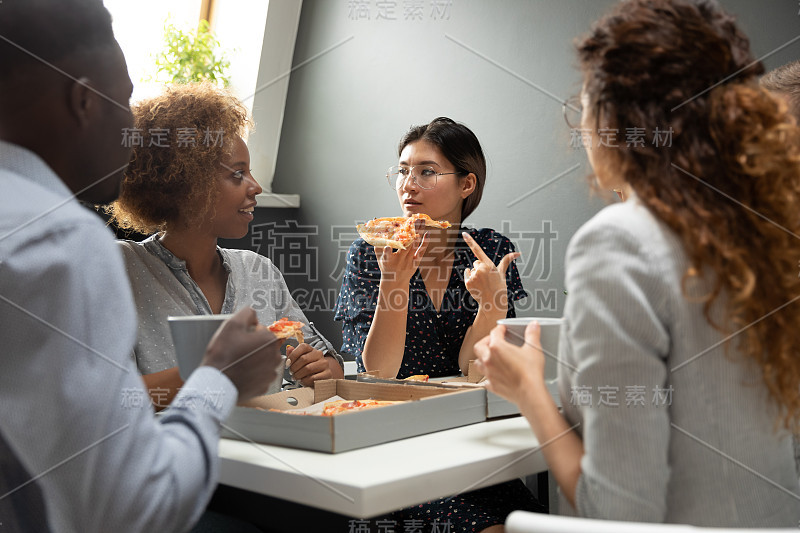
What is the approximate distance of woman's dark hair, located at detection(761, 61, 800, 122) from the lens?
1.58 meters

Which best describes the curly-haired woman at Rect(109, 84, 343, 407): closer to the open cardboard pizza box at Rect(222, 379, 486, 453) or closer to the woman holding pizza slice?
the woman holding pizza slice

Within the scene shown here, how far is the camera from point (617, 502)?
889mm

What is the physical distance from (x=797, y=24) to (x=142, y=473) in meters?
2.26

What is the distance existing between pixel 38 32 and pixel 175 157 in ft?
3.04

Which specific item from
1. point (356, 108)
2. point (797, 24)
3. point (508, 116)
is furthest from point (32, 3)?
point (356, 108)

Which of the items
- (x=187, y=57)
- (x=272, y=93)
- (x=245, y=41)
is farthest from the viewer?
(x=272, y=93)

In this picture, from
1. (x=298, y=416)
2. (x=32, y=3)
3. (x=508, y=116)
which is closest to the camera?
A: (x=32, y=3)

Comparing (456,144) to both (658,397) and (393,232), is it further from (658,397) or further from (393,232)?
(658,397)

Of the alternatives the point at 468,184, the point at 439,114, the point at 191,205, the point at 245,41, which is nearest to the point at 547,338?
the point at 191,205

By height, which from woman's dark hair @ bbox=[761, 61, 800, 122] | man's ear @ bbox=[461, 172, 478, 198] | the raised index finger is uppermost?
woman's dark hair @ bbox=[761, 61, 800, 122]

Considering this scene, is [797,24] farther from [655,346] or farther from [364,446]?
[364,446]

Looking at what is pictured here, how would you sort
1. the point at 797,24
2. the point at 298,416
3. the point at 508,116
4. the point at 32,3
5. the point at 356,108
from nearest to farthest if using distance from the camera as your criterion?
the point at 32,3
the point at 298,416
the point at 797,24
the point at 508,116
the point at 356,108

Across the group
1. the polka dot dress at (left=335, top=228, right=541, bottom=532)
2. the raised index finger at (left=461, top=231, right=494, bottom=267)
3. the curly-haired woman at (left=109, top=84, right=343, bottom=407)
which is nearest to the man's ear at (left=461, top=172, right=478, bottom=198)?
the polka dot dress at (left=335, top=228, right=541, bottom=532)

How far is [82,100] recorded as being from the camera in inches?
37.8
